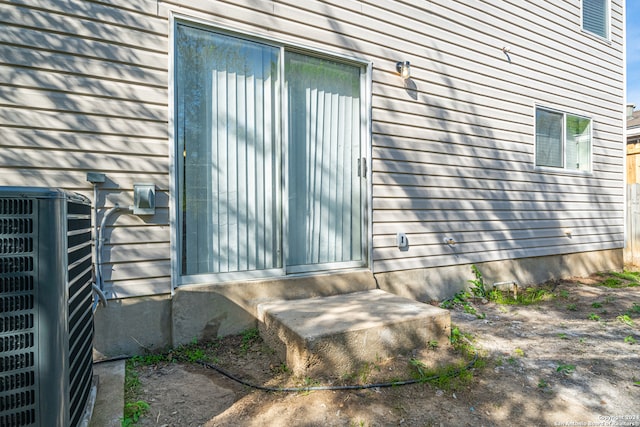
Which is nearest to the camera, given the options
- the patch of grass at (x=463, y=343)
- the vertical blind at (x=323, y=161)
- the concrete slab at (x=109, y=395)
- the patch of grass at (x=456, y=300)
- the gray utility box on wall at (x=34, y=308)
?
the gray utility box on wall at (x=34, y=308)

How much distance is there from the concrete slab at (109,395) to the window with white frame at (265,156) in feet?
2.54

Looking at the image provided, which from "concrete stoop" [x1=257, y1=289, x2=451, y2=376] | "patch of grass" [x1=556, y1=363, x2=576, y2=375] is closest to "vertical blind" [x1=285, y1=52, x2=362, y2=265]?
"concrete stoop" [x1=257, y1=289, x2=451, y2=376]

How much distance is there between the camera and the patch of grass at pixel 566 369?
8.14ft

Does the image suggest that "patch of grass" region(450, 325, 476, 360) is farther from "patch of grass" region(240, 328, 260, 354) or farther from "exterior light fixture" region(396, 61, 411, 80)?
"exterior light fixture" region(396, 61, 411, 80)

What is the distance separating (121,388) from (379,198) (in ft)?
8.51

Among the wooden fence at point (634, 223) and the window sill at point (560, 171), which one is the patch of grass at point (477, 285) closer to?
the window sill at point (560, 171)

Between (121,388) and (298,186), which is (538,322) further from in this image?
(121,388)

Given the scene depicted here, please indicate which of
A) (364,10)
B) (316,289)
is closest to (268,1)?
(364,10)

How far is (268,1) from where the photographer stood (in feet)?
10.2

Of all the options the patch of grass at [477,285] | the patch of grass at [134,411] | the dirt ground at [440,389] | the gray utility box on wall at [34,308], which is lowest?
the dirt ground at [440,389]

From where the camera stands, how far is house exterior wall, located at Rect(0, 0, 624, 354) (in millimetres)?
2418

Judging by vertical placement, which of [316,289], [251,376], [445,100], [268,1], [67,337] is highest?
[268,1]

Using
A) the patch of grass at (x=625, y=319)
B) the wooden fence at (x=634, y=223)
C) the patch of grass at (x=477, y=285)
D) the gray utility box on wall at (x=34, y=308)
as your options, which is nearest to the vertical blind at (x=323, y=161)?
the patch of grass at (x=477, y=285)

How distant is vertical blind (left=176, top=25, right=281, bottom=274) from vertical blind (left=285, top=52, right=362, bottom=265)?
208 mm
